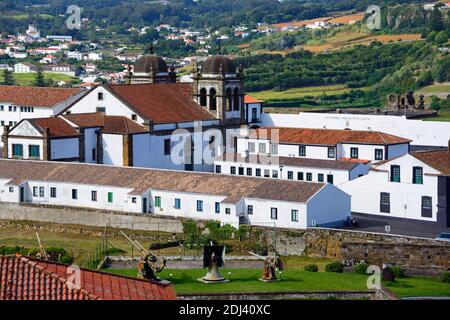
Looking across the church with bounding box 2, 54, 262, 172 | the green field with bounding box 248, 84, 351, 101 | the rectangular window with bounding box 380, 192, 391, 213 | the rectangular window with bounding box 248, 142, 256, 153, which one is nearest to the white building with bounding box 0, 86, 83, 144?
the church with bounding box 2, 54, 262, 172

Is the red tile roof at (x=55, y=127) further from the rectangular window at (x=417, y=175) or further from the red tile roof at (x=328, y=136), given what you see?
the rectangular window at (x=417, y=175)

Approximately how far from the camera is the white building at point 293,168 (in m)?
58.3

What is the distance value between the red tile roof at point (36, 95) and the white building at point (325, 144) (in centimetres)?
1090

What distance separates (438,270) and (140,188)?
16102mm

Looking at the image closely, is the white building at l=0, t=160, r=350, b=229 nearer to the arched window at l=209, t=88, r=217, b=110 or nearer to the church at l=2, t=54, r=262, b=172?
the church at l=2, t=54, r=262, b=172

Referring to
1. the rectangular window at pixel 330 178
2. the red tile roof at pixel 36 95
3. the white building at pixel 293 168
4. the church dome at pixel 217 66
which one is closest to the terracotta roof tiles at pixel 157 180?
the white building at pixel 293 168

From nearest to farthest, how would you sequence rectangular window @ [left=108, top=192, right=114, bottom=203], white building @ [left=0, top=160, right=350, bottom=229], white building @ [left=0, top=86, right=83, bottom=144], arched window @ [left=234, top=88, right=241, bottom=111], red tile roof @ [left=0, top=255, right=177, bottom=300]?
red tile roof @ [left=0, top=255, right=177, bottom=300]
white building @ [left=0, top=160, right=350, bottom=229]
rectangular window @ [left=108, top=192, right=114, bottom=203]
arched window @ [left=234, top=88, right=241, bottom=111]
white building @ [left=0, top=86, right=83, bottom=144]

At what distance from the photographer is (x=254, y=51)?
605ft

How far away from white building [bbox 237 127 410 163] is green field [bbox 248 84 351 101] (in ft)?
153

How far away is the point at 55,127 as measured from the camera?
61.6 metres

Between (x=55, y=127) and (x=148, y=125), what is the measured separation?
14.1 ft

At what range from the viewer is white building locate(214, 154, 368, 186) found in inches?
2295
